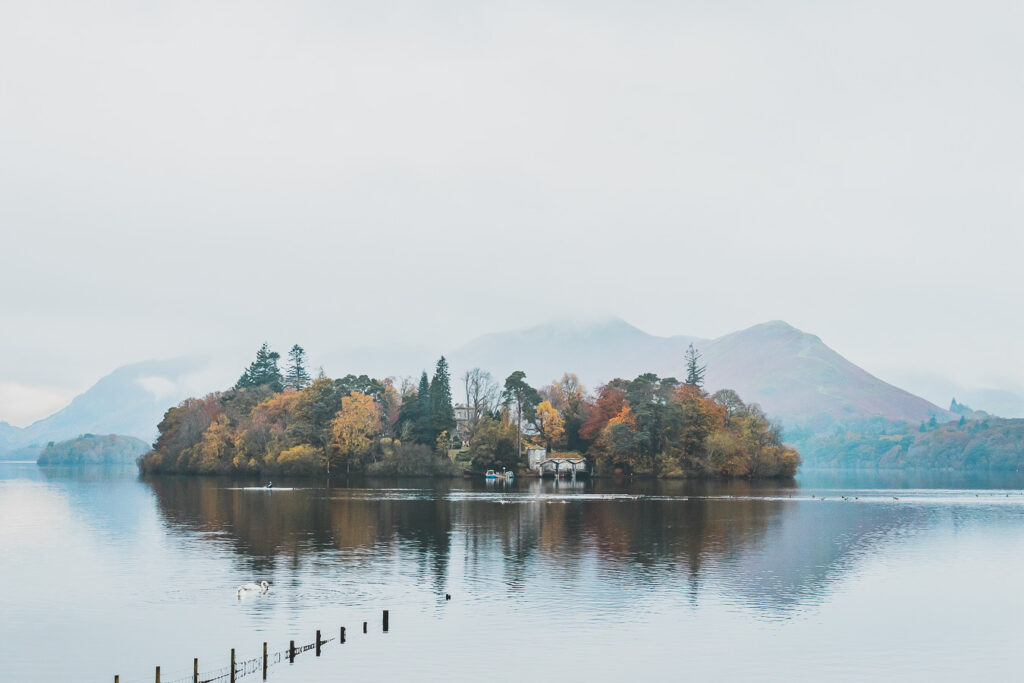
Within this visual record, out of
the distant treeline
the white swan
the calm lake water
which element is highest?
the distant treeline

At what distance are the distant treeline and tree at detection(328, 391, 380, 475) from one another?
19 centimetres

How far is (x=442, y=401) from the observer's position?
188m

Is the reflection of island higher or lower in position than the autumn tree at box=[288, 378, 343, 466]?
lower

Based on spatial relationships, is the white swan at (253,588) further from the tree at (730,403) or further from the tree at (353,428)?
the tree at (730,403)

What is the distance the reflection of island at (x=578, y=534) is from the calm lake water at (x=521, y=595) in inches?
13.1

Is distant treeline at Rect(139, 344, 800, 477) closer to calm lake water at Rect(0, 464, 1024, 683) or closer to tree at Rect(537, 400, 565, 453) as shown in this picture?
tree at Rect(537, 400, 565, 453)

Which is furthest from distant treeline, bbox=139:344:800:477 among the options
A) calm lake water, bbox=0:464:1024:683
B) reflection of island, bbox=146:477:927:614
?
calm lake water, bbox=0:464:1024:683

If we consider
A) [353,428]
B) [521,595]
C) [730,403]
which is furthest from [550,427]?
[521,595]

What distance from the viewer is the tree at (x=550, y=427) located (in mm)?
194125

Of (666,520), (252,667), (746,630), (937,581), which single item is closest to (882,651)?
(746,630)

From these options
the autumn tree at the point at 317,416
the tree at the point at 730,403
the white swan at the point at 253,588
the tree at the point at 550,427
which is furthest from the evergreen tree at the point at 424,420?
the white swan at the point at 253,588

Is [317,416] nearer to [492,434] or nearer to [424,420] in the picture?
[424,420]

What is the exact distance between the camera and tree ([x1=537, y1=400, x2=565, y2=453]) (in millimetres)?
194125

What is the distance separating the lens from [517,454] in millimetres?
180500
